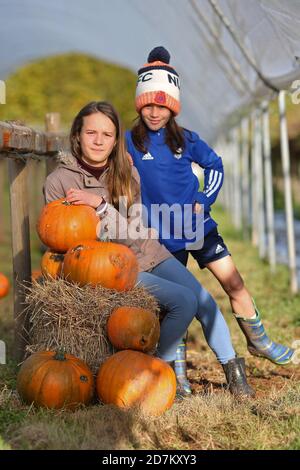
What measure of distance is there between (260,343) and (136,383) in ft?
3.54

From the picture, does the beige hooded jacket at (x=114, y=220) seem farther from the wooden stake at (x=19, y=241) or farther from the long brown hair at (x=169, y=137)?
the wooden stake at (x=19, y=241)

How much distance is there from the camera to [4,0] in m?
8.44

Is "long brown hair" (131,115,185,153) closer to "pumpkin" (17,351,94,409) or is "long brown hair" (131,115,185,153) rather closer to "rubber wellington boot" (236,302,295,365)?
"rubber wellington boot" (236,302,295,365)

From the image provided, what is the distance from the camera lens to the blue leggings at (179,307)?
159 inches

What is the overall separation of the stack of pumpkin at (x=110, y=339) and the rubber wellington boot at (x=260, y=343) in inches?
29.3

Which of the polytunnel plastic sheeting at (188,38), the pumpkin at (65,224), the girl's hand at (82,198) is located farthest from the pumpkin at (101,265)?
the polytunnel plastic sheeting at (188,38)

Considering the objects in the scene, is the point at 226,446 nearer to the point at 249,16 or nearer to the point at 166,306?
the point at 166,306

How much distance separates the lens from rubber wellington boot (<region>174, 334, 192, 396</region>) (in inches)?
169

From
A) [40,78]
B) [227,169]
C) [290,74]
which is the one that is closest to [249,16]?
[290,74]

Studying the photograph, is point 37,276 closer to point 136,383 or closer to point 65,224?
point 65,224

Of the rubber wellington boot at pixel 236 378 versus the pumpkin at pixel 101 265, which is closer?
the pumpkin at pixel 101 265
